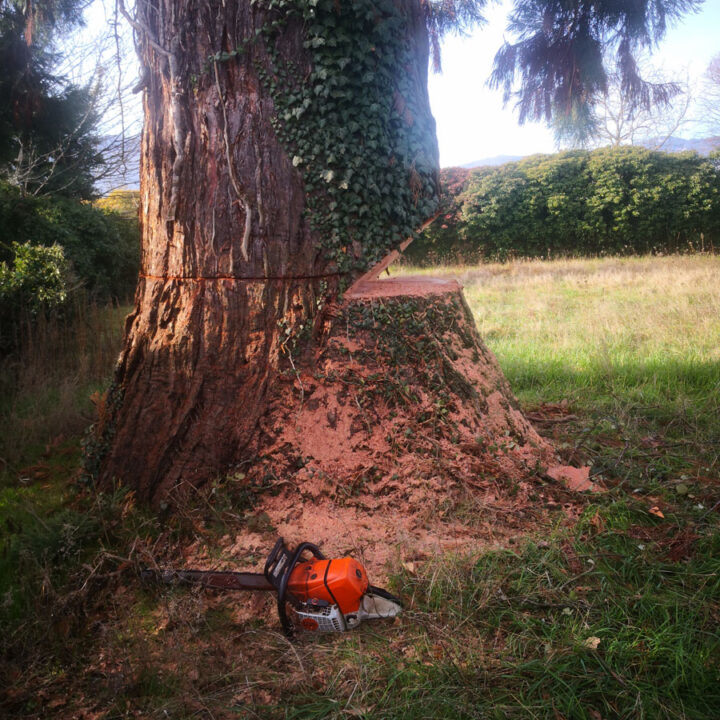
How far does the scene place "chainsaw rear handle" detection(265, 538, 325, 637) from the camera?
75.4 inches

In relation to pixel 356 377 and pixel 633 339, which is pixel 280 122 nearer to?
pixel 356 377

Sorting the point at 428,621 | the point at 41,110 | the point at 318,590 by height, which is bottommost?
the point at 428,621

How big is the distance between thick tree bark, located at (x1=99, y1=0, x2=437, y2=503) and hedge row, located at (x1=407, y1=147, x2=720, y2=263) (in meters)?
11.7

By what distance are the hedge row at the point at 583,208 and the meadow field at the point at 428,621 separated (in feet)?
40.0

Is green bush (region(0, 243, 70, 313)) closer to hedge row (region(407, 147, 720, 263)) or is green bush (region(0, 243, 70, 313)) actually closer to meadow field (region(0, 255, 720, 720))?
meadow field (region(0, 255, 720, 720))

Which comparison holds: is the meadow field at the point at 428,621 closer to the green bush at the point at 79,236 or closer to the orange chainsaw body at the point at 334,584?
the orange chainsaw body at the point at 334,584

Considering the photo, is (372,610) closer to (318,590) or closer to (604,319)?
(318,590)

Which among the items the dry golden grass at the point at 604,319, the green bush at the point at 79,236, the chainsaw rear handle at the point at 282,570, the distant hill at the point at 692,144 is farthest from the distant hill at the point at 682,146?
the chainsaw rear handle at the point at 282,570

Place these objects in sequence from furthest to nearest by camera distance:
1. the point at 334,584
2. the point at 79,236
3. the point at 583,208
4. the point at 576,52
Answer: the point at 583,208 < the point at 79,236 < the point at 576,52 < the point at 334,584

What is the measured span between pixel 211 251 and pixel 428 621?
6.54 feet

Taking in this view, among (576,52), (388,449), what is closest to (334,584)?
(388,449)

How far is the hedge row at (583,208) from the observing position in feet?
47.0

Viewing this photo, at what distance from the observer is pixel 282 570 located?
2.08 meters

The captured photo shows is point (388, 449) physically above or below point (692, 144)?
below
